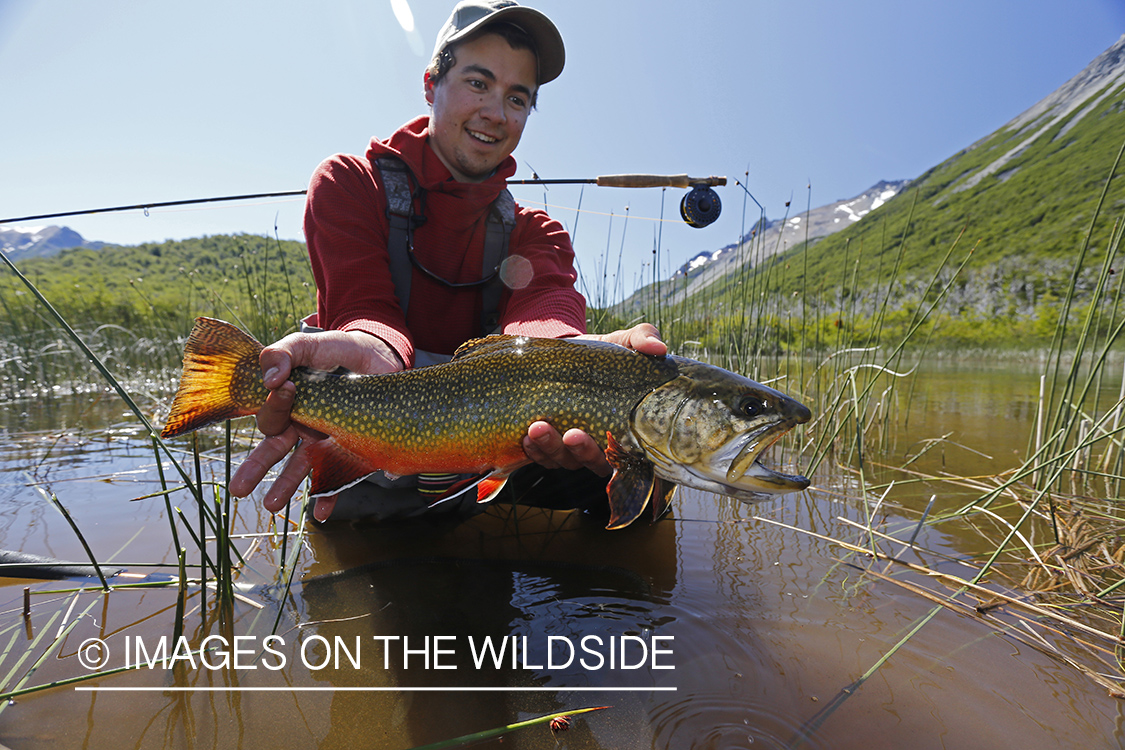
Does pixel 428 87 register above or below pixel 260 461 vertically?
above

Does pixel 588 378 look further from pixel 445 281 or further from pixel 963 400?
pixel 963 400

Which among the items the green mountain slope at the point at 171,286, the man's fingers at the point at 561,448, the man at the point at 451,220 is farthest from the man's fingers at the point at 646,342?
the green mountain slope at the point at 171,286

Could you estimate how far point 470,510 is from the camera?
3.06 m

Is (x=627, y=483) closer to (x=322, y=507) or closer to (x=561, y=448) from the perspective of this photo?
(x=561, y=448)

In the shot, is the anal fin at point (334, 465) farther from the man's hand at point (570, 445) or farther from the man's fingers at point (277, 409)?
the man's hand at point (570, 445)

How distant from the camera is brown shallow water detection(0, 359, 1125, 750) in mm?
1458

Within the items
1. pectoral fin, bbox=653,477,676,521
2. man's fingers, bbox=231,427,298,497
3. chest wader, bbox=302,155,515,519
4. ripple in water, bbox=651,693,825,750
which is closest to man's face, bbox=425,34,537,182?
chest wader, bbox=302,155,515,519

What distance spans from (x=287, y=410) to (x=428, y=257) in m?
1.68

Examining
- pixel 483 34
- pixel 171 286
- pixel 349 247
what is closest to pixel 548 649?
pixel 349 247

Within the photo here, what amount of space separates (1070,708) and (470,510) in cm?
259

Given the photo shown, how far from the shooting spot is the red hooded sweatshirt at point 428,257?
3068mm

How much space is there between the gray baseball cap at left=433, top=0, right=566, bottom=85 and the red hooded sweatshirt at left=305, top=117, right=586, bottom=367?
62cm

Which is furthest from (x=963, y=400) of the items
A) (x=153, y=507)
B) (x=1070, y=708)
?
(x=153, y=507)

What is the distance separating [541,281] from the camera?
11.6ft
